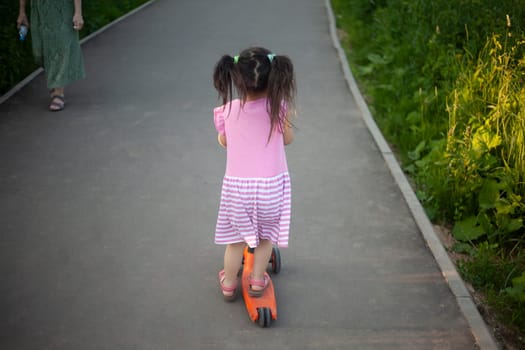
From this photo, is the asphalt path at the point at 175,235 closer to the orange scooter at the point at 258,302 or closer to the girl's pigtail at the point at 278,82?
the orange scooter at the point at 258,302

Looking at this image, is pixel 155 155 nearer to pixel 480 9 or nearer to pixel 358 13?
pixel 480 9

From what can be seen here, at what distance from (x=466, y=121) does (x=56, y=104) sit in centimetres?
472

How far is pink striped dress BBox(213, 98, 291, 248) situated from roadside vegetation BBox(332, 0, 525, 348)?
1.57 m

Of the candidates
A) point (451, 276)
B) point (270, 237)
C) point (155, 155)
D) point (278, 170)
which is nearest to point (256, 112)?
point (278, 170)

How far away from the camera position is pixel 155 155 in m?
6.83

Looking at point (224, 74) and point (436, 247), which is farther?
point (436, 247)

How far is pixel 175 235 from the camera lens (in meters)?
5.26

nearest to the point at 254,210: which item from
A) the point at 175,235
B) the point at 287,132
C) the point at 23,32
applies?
the point at 287,132

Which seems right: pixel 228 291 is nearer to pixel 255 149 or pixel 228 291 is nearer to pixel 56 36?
pixel 255 149

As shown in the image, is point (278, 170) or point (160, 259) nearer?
point (278, 170)

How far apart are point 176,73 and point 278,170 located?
20.4ft

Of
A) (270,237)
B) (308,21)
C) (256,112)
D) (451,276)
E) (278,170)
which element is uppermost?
(256,112)

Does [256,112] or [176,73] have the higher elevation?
[256,112]

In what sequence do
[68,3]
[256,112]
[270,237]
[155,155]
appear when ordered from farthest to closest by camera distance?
1. [68,3]
2. [155,155]
3. [270,237]
4. [256,112]
